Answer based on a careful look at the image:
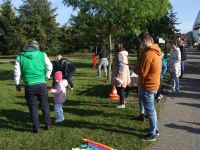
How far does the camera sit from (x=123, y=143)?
8102 millimetres

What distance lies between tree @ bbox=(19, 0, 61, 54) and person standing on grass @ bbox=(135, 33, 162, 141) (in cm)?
4561

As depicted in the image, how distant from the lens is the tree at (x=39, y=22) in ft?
179

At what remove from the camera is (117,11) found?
697 inches

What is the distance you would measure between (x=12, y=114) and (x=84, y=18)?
8628mm

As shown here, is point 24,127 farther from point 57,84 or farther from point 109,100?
point 109,100

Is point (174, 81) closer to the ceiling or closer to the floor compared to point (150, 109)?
closer to the floor

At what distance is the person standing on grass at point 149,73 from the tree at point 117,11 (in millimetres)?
9049

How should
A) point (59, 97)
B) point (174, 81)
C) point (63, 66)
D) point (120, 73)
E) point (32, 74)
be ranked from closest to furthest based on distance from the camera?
point (32, 74), point (59, 97), point (120, 73), point (63, 66), point (174, 81)

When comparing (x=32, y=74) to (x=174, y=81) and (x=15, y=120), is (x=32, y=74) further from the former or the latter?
(x=174, y=81)

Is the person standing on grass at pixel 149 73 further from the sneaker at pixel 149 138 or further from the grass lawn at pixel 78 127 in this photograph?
the grass lawn at pixel 78 127

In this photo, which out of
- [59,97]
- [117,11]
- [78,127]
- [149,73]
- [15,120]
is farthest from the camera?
[117,11]

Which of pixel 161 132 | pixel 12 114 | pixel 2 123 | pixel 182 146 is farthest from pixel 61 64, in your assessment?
pixel 182 146

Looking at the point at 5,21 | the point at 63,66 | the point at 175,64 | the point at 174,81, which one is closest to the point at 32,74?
the point at 63,66

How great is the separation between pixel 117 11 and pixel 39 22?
38593 millimetres
